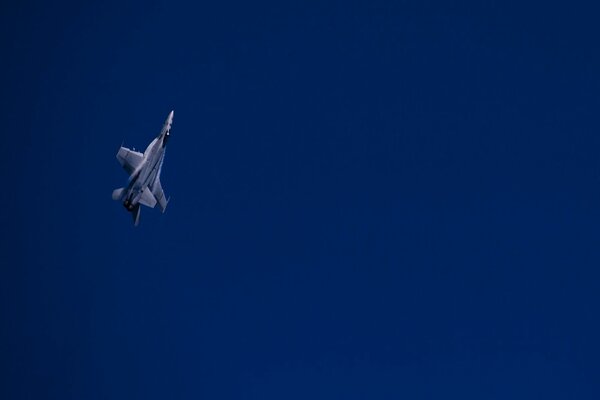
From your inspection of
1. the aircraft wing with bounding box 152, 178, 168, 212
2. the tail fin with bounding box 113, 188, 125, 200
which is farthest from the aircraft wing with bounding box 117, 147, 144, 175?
the aircraft wing with bounding box 152, 178, 168, 212

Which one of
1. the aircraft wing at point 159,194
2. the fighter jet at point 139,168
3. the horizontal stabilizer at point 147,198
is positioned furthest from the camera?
the aircraft wing at point 159,194

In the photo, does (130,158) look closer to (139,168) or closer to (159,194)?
(139,168)

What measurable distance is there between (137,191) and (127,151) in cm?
259

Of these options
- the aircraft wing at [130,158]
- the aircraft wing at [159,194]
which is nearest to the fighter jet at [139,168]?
the aircraft wing at [130,158]

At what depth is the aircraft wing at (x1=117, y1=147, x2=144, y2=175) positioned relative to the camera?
84688 mm

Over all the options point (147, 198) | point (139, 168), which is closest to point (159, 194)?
point (147, 198)

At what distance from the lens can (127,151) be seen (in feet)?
278

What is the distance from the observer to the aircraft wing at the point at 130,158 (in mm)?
84688

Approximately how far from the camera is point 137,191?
278ft

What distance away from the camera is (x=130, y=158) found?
84.8 m

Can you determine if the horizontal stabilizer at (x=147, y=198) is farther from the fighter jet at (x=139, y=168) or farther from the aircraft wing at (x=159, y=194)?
the aircraft wing at (x=159, y=194)

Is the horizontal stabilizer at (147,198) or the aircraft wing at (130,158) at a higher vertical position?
the aircraft wing at (130,158)

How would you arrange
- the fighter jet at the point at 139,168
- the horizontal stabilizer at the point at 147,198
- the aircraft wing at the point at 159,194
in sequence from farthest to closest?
the aircraft wing at the point at 159,194 < the horizontal stabilizer at the point at 147,198 < the fighter jet at the point at 139,168

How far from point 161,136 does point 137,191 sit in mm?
3775
